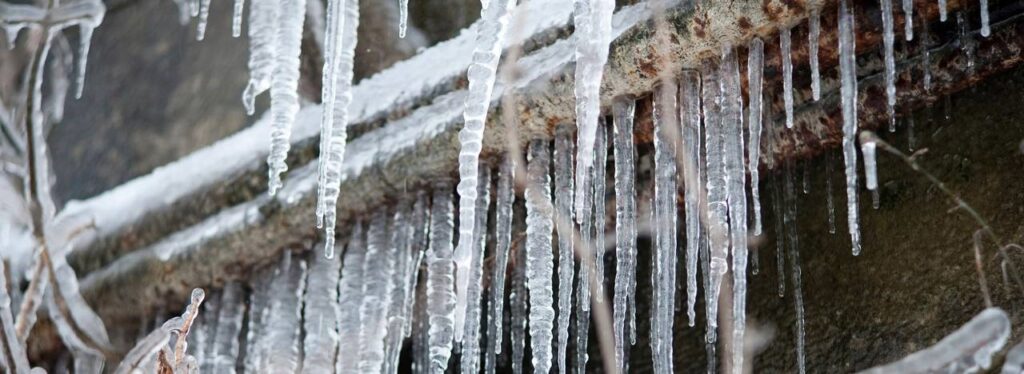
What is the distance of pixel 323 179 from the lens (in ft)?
6.99

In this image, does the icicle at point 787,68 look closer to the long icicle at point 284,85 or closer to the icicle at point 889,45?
the icicle at point 889,45

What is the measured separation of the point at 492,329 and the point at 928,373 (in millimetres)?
1215

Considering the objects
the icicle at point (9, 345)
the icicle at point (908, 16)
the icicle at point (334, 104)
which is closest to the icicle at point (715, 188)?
the icicle at point (908, 16)

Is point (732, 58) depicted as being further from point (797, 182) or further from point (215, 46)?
point (215, 46)

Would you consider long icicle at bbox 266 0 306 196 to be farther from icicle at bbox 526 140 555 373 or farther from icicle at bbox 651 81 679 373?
icicle at bbox 651 81 679 373

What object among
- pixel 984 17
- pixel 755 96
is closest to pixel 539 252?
pixel 755 96

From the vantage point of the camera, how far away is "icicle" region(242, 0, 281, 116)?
7.37ft

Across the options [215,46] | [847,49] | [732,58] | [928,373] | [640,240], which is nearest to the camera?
[928,373]

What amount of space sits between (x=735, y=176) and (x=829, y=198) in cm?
24

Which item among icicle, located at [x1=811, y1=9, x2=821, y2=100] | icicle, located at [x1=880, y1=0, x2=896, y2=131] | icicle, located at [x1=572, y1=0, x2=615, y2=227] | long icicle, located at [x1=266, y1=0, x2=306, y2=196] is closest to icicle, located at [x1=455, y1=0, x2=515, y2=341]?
icicle, located at [x1=572, y1=0, x2=615, y2=227]

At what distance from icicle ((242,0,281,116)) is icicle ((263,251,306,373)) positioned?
419 mm

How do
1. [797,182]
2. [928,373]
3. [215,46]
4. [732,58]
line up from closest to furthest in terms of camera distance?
[928,373] → [732,58] → [797,182] → [215,46]

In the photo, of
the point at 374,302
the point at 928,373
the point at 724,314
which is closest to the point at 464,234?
the point at 374,302

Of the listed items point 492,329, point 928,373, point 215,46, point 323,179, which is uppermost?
point 215,46
